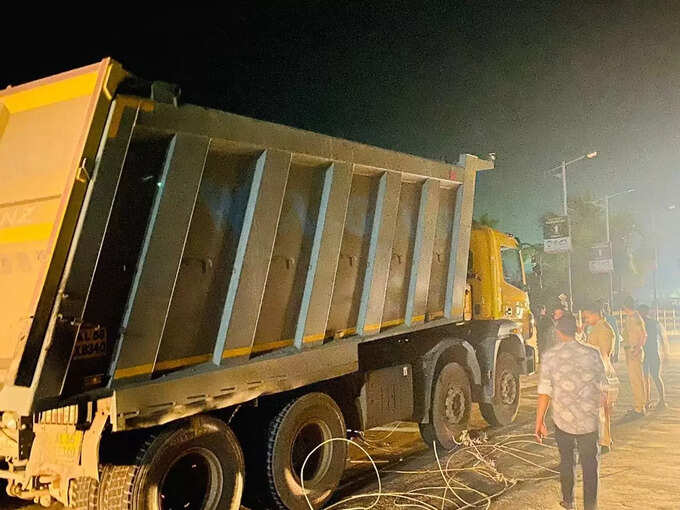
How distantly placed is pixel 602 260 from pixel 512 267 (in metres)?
16.1

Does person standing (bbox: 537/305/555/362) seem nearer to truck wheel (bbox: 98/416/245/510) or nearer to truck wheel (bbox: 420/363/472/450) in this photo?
truck wheel (bbox: 420/363/472/450)

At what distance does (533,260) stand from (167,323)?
742cm

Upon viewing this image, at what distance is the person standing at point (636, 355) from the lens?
30.4ft

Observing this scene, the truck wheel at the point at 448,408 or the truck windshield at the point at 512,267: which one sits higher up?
the truck windshield at the point at 512,267

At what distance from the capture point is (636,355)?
31.2 ft

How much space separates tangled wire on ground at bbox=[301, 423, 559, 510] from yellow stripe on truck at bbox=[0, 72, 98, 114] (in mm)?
3628

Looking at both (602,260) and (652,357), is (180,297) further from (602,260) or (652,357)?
(602,260)

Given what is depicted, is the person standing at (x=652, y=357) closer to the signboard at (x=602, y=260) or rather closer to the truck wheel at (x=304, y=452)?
the truck wheel at (x=304, y=452)

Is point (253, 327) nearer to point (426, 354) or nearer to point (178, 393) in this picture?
point (178, 393)

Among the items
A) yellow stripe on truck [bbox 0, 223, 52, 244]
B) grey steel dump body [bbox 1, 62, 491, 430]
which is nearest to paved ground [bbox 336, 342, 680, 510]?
grey steel dump body [bbox 1, 62, 491, 430]

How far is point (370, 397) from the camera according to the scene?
6309 mm

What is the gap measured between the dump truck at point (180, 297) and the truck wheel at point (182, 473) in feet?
0.04

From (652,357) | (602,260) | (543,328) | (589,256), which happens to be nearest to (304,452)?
(652,357)

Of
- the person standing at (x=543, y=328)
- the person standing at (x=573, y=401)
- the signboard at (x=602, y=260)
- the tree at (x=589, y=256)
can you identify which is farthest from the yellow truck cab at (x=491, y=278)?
the tree at (x=589, y=256)
